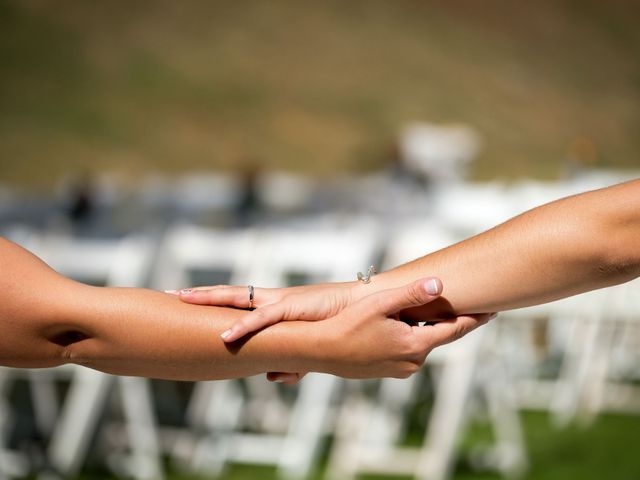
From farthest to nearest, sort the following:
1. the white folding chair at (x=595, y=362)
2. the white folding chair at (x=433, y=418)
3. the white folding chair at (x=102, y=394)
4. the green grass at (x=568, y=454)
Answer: the white folding chair at (x=595, y=362) < the green grass at (x=568, y=454) < the white folding chair at (x=102, y=394) < the white folding chair at (x=433, y=418)

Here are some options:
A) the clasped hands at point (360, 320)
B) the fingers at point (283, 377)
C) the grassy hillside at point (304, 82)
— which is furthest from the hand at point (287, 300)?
the grassy hillside at point (304, 82)

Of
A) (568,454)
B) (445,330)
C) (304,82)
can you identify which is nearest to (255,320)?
(445,330)

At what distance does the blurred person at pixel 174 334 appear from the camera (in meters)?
1.63

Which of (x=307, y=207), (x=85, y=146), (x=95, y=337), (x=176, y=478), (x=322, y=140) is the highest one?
(x=322, y=140)

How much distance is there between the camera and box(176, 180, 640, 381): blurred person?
1639 millimetres

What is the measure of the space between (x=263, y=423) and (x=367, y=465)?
100 cm

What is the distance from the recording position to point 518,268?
5.55ft

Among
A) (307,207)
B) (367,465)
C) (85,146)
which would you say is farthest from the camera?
(85,146)

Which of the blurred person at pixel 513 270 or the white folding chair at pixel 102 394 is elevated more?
the white folding chair at pixel 102 394

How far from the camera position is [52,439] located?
4.59 meters

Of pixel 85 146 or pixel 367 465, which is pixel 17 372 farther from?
pixel 85 146

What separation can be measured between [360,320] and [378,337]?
0.04 metres

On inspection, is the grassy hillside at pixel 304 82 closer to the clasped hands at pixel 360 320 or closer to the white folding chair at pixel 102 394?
the white folding chair at pixel 102 394

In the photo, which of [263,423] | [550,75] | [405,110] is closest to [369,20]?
[405,110]
